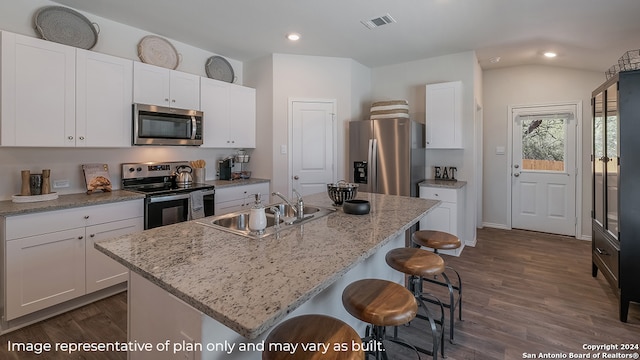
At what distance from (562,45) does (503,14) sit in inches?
52.4

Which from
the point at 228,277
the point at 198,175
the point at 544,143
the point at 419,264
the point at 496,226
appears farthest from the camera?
the point at 496,226

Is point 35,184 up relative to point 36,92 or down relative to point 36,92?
down

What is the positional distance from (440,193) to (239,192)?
2.50 meters

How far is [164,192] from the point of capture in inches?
119

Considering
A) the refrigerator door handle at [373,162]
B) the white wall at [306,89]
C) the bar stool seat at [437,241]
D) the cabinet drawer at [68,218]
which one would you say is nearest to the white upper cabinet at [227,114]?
the white wall at [306,89]

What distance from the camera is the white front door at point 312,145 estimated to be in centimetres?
422

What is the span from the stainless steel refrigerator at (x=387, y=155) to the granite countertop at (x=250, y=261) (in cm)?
203

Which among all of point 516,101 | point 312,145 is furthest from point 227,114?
point 516,101

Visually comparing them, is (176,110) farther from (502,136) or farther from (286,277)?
(502,136)

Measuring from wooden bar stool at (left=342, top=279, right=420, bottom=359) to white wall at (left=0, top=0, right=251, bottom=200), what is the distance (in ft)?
9.63

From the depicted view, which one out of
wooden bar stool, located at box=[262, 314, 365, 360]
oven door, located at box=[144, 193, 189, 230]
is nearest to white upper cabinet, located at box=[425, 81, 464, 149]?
oven door, located at box=[144, 193, 189, 230]

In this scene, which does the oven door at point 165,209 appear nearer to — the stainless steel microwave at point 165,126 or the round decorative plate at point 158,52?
the stainless steel microwave at point 165,126

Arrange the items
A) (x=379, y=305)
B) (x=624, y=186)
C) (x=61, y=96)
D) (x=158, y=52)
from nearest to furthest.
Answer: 1. (x=379, y=305)
2. (x=624, y=186)
3. (x=61, y=96)
4. (x=158, y=52)

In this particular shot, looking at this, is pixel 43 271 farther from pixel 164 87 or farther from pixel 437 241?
pixel 437 241
